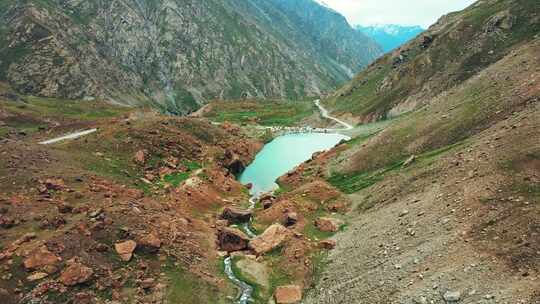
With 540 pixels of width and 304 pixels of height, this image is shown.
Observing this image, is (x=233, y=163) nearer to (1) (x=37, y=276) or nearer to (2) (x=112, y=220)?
(2) (x=112, y=220)

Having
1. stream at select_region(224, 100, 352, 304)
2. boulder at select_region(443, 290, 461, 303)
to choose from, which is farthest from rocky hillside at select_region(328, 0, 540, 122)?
boulder at select_region(443, 290, 461, 303)

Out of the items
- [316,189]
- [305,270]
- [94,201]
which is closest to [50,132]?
[94,201]

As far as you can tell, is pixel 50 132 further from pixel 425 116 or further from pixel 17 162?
pixel 425 116

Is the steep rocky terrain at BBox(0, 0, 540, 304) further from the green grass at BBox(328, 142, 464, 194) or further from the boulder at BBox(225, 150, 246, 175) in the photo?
the boulder at BBox(225, 150, 246, 175)

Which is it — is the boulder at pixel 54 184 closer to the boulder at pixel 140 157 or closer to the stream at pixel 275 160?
the boulder at pixel 140 157

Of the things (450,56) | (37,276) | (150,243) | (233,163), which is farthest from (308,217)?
(450,56)

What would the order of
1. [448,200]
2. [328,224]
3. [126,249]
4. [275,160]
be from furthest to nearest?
[275,160], [328,224], [126,249], [448,200]
